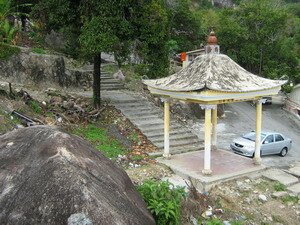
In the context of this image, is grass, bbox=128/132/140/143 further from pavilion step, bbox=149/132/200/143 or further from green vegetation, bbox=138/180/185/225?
green vegetation, bbox=138/180/185/225

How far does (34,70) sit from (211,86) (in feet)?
34.9

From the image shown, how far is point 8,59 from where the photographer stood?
1872 cm

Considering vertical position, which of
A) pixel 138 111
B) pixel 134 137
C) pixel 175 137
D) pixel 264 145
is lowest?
pixel 264 145

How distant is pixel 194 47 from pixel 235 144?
19.6m

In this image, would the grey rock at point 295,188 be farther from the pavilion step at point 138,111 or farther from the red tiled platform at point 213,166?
the pavilion step at point 138,111

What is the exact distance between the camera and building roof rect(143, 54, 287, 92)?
39.4ft

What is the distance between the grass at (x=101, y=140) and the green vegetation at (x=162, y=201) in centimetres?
594

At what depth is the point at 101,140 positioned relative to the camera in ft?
50.0

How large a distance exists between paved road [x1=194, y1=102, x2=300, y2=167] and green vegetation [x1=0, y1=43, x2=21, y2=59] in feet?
32.6

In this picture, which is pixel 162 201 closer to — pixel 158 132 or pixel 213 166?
pixel 213 166

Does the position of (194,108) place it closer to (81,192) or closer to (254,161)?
(254,161)

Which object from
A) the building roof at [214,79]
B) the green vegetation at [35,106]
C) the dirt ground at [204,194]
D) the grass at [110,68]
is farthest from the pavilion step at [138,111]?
the grass at [110,68]

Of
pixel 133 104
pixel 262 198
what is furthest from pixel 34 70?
pixel 262 198

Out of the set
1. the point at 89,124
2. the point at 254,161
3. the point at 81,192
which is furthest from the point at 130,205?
the point at 89,124
